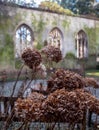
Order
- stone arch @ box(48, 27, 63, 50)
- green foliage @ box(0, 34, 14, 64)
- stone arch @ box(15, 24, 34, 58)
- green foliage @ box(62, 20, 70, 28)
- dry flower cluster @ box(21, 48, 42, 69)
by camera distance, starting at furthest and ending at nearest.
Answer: green foliage @ box(62, 20, 70, 28) → stone arch @ box(48, 27, 63, 50) → stone arch @ box(15, 24, 34, 58) → green foliage @ box(0, 34, 14, 64) → dry flower cluster @ box(21, 48, 42, 69)

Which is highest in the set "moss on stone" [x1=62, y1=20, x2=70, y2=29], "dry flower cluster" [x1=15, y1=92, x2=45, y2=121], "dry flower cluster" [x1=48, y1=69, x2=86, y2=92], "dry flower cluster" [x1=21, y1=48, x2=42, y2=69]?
"moss on stone" [x1=62, y1=20, x2=70, y2=29]

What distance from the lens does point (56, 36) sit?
18.1 m

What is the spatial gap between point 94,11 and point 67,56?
39.9 feet

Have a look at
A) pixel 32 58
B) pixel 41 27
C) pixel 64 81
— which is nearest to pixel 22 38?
pixel 41 27

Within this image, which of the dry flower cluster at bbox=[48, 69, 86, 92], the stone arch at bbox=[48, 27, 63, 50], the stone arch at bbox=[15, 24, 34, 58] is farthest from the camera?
the stone arch at bbox=[48, 27, 63, 50]

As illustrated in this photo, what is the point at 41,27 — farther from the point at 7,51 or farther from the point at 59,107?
the point at 59,107

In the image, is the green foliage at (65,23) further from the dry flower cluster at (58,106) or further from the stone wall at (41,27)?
the dry flower cluster at (58,106)

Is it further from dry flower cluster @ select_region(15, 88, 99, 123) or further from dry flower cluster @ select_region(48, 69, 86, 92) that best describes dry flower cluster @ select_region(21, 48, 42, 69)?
dry flower cluster @ select_region(15, 88, 99, 123)

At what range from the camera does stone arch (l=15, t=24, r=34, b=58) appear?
15805mm

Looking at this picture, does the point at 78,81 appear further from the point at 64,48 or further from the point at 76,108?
the point at 64,48

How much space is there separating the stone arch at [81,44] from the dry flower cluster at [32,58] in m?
17.2

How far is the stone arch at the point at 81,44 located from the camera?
1962 cm

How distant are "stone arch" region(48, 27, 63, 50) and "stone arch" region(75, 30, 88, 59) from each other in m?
1.61

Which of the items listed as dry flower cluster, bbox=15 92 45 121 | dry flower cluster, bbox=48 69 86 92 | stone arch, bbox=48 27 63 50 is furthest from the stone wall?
dry flower cluster, bbox=15 92 45 121
